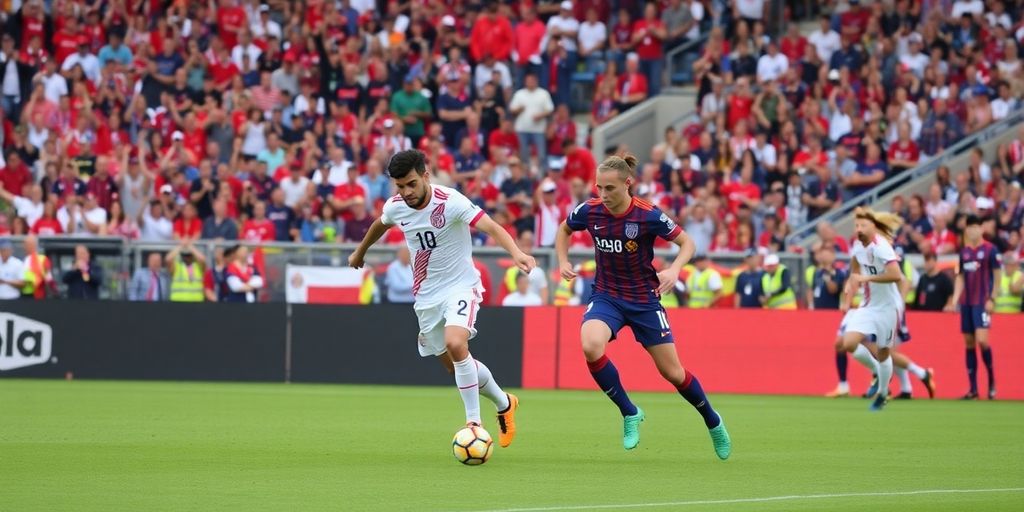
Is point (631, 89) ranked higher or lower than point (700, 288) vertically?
higher

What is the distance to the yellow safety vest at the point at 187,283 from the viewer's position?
78.2ft

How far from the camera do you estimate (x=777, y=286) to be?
23328mm

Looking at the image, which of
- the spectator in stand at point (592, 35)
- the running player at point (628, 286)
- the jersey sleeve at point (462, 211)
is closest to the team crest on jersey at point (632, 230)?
the running player at point (628, 286)

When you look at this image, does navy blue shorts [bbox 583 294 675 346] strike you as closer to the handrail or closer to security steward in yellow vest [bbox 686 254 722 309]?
security steward in yellow vest [bbox 686 254 722 309]

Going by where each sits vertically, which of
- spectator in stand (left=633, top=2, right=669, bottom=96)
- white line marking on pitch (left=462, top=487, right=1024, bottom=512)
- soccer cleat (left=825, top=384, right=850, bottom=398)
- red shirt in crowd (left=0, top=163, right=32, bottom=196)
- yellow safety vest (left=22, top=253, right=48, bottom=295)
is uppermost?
spectator in stand (left=633, top=2, right=669, bottom=96)

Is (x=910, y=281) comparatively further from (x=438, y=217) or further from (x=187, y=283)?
(x=438, y=217)

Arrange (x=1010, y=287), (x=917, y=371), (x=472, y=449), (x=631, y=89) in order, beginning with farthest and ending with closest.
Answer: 1. (x=631, y=89)
2. (x=1010, y=287)
3. (x=917, y=371)
4. (x=472, y=449)

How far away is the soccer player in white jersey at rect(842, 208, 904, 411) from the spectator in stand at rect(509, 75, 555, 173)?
10279mm

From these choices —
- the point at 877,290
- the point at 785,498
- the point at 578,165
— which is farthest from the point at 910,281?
the point at 785,498

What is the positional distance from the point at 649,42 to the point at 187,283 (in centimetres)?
1055

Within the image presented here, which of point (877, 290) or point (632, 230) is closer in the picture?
point (632, 230)

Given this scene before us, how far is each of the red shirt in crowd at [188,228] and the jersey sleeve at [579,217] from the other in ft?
46.0

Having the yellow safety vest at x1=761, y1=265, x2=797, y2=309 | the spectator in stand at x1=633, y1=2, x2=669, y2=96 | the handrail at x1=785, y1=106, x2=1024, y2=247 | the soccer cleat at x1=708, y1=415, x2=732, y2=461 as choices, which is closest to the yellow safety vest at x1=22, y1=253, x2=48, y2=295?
the yellow safety vest at x1=761, y1=265, x2=797, y2=309

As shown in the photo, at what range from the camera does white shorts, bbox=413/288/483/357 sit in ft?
37.8
